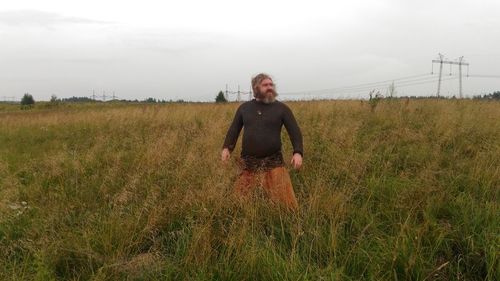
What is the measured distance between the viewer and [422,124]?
25.8 ft

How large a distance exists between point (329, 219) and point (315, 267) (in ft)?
2.49

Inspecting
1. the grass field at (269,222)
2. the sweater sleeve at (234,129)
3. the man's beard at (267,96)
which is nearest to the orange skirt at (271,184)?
the grass field at (269,222)

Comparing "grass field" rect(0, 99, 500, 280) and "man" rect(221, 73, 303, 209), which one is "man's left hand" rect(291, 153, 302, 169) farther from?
"grass field" rect(0, 99, 500, 280)

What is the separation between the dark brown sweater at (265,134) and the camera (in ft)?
14.1

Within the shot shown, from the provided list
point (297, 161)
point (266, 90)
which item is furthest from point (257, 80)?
point (297, 161)

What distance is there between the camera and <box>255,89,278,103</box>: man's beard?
14.2ft

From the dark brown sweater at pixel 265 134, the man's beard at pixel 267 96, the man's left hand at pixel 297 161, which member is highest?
the man's beard at pixel 267 96

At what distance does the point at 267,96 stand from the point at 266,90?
0.07m

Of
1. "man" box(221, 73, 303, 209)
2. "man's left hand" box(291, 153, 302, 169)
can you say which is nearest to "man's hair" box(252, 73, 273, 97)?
"man" box(221, 73, 303, 209)

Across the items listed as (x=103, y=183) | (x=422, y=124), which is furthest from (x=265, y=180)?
(x=422, y=124)

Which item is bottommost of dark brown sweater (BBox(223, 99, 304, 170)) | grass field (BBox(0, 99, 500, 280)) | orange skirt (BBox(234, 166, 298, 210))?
grass field (BBox(0, 99, 500, 280))

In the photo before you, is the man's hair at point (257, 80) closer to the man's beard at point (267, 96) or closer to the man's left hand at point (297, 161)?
the man's beard at point (267, 96)

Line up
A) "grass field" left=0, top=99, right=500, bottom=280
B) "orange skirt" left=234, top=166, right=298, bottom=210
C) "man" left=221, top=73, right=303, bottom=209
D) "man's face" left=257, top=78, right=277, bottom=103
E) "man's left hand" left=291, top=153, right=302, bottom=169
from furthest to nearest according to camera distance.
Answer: "man's face" left=257, top=78, right=277, bottom=103, "man" left=221, top=73, right=303, bottom=209, "man's left hand" left=291, top=153, right=302, bottom=169, "orange skirt" left=234, top=166, right=298, bottom=210, "grass field" left=0, top=99, right=500, bottom=280

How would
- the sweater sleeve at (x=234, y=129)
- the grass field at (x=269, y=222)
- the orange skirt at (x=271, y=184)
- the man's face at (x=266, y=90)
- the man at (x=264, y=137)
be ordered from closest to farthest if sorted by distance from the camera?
1. the grass field at (x=269, y=222)
2. the orange skirt at (x=271, y=184)
3. the man at (x=264, y=137)
4. the man's face at (x=266, y=90)
5. the sweater sleeve at (x=234, y=129)
